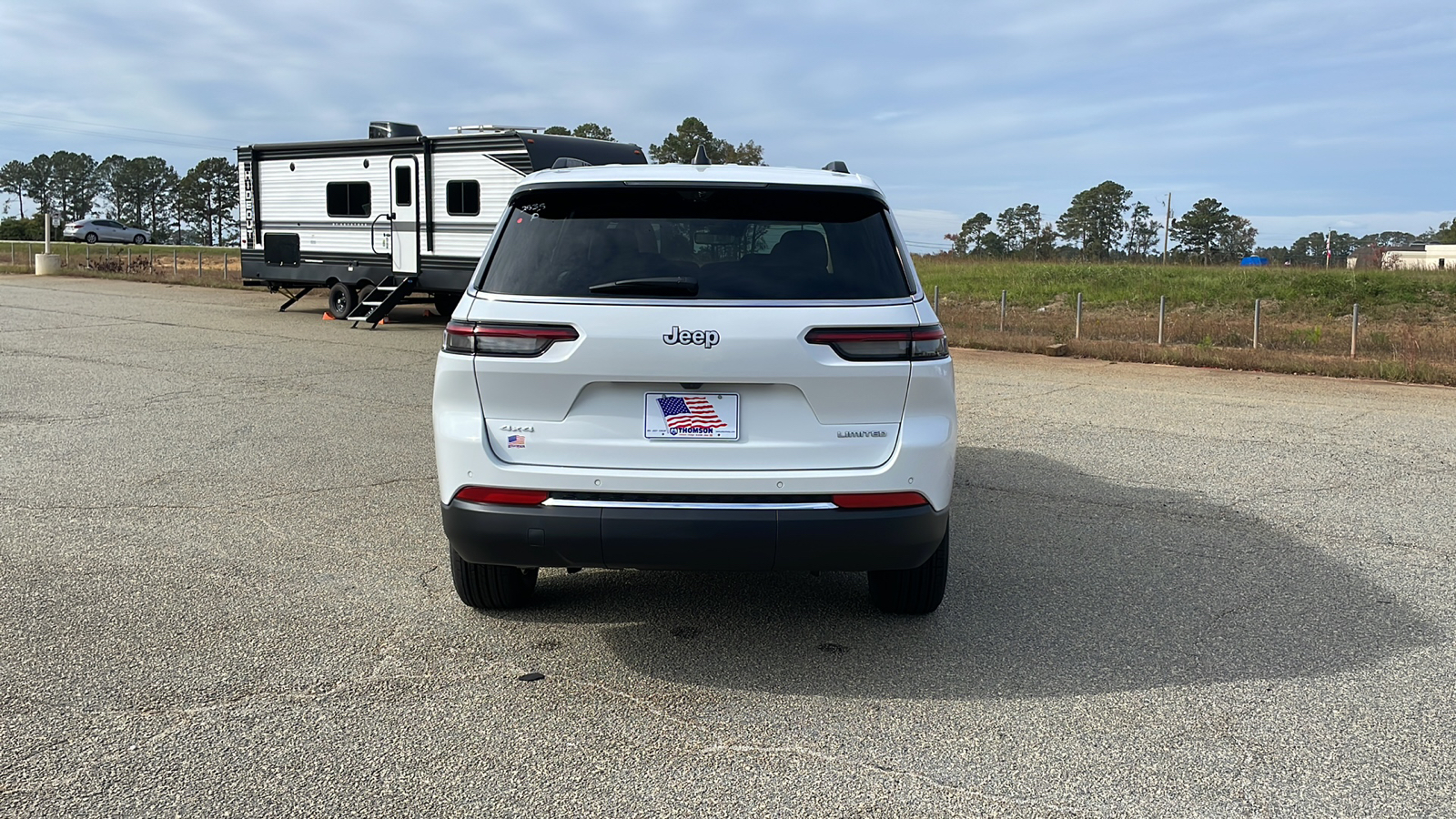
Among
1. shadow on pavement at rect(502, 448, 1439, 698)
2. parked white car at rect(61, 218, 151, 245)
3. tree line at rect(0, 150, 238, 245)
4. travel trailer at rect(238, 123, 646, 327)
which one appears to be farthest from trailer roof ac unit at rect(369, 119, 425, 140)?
tree line at rect(0, 150, 238, 245)

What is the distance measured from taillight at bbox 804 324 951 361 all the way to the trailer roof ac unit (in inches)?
691

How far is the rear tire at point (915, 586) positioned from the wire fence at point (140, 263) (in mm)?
26447

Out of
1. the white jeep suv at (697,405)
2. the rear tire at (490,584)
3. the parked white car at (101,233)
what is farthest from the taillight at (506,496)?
the parked white car at (101,233)

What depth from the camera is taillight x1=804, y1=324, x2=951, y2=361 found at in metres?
3.94

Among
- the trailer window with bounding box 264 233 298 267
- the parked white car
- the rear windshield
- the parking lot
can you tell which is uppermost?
the parked white car

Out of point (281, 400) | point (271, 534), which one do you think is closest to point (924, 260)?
point (281, 400)

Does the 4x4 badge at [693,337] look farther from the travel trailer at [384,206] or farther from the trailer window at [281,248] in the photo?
the trailer window at [281,248]

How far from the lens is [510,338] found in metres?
3.99

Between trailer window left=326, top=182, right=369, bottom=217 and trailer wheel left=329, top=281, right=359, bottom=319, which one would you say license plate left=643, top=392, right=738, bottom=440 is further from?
trailer wheel left=329, top=281, right=359, bottom=319

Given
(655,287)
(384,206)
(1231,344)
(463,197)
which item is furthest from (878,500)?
(1231,344)

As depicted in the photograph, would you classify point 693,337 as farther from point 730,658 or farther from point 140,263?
point 140,263

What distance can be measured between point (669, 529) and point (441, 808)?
1.16 metres

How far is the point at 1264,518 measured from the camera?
6570 millimetres

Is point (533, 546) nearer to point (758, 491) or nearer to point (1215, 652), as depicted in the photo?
point (758, 491)
